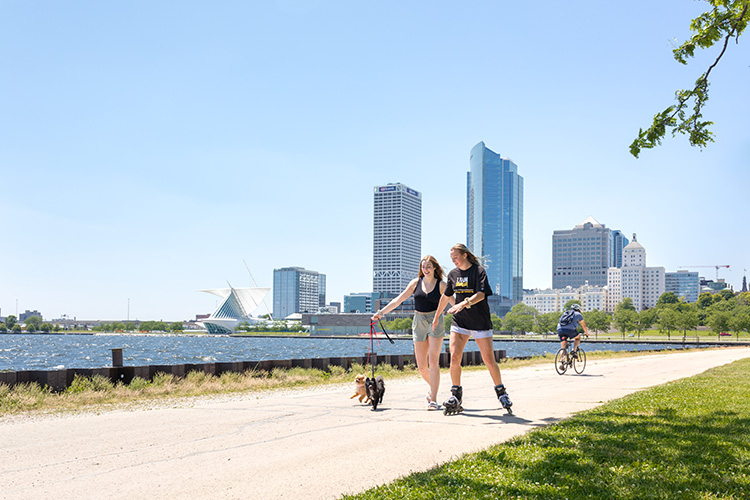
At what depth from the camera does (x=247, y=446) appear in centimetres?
626

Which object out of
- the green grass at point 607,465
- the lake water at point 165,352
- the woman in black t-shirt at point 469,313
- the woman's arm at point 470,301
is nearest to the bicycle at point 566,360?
the woman in black t-shirt at point 469,313

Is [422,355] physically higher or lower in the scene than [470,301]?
lower

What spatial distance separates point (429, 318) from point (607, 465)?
468cm

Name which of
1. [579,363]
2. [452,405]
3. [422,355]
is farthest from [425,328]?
[579,363]

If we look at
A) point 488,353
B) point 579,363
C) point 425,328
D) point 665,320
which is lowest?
point 665,320

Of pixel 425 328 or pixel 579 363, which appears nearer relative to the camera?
pixel 425 328

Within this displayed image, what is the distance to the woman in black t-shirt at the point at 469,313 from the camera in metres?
8.35

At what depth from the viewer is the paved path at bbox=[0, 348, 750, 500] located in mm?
4738

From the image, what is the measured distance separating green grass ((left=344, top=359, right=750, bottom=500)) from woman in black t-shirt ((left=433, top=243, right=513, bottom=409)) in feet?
5.33

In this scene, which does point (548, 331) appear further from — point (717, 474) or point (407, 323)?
point (717, 474)

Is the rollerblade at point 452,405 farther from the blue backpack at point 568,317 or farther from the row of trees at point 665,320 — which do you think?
the row of trees at point 665,320

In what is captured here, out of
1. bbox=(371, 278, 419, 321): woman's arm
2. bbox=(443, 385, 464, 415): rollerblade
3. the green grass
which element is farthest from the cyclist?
the green grass

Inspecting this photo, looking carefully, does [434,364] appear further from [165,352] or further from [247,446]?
[165,352]

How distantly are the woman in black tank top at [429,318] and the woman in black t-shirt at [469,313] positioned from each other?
0.49 meters
